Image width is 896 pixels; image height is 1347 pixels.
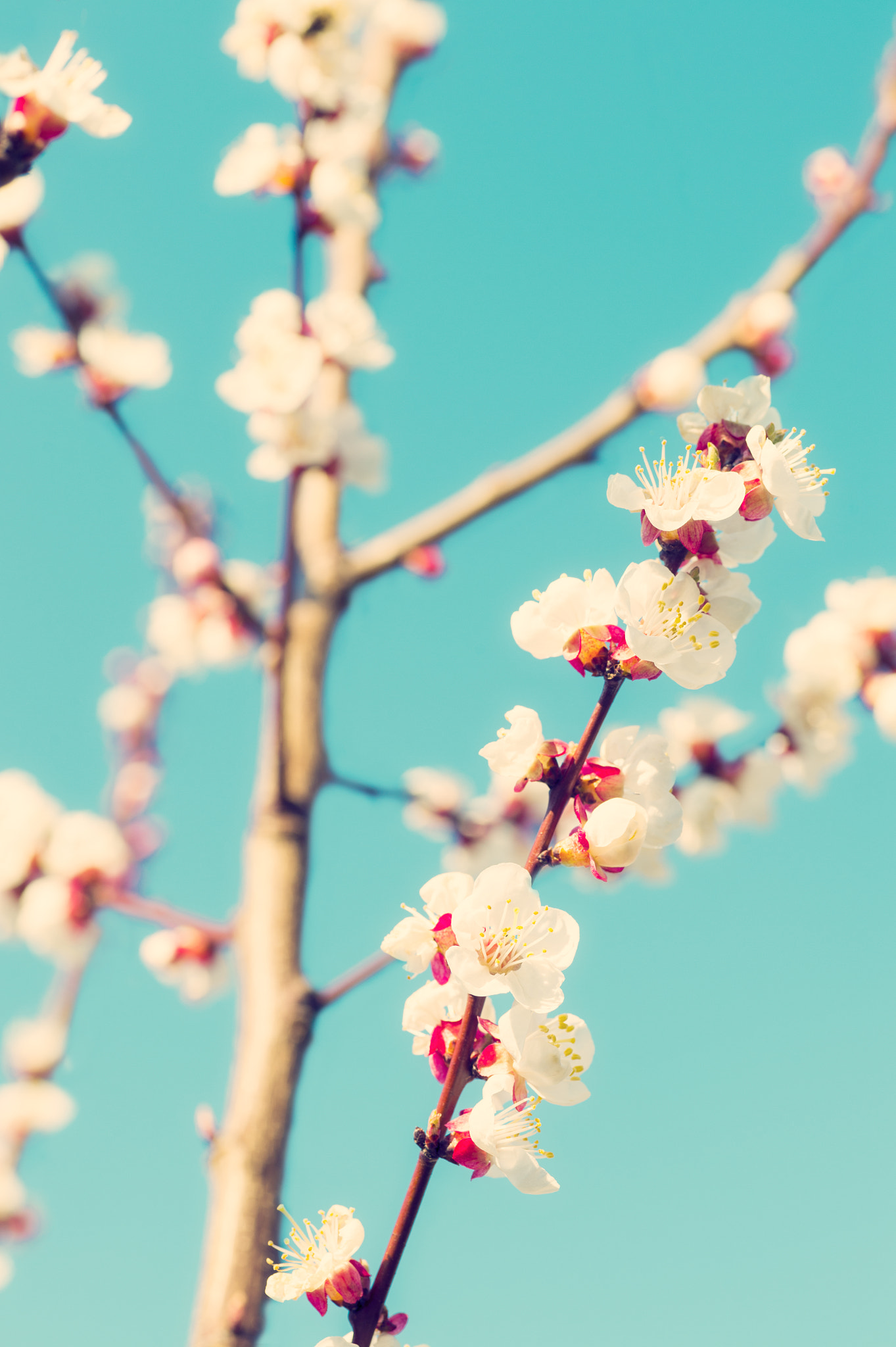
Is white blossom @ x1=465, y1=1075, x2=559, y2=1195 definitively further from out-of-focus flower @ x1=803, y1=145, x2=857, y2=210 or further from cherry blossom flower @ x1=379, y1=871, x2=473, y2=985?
out-of-focus flower @ x1=803, y1=145, x2=857, y2=210

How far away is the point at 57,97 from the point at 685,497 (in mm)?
1153

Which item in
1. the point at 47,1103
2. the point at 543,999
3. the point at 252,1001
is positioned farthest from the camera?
the point at 47,1103

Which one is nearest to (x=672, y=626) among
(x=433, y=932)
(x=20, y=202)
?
(x=433, y=932)

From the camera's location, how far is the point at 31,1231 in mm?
3963

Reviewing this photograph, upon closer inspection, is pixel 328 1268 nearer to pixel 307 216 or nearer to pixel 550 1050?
pixel 550 1050

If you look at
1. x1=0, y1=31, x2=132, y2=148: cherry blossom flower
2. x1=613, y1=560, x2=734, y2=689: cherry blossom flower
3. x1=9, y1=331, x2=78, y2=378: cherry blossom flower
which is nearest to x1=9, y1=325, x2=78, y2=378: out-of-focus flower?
x1=9, y1=331, x2=78, y2=378: cherry blossom flower

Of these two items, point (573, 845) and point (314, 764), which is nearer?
point (573, 845)

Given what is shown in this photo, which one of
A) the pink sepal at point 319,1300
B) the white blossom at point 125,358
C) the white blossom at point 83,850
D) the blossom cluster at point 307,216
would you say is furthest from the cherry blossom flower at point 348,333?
the pink sepal at point 319,1300

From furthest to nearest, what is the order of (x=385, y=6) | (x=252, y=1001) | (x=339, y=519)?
1. (x=385, y=6)
2. (x=339, y=519)
3. (x=252, y=1001)

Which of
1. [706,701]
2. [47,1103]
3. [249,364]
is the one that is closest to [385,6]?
[249,364]

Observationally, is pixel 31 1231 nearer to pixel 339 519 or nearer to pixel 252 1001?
pixel 252 1001

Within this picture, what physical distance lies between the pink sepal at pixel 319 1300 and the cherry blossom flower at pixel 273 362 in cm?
206

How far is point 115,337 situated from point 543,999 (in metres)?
2.19

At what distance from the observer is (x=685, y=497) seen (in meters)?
1.02
